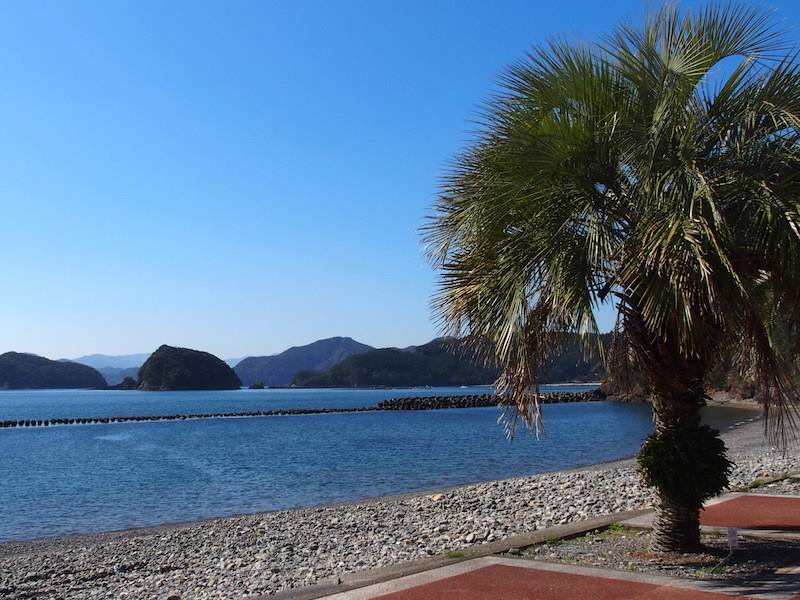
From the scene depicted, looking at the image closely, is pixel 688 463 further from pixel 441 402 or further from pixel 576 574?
pixel 441 402

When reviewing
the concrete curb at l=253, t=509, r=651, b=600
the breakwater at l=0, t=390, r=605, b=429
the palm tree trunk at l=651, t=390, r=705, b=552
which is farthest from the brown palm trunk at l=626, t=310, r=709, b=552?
the breakwater at l=0, t=390, r=605, b=429

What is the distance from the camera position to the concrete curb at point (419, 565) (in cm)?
809

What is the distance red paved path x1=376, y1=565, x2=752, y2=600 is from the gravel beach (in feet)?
8.68

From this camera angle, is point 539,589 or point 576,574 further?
point 576,574

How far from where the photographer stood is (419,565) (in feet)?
29.4

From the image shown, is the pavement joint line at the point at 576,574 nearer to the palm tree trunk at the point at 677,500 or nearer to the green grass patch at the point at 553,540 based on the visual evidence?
the palm tree trunk at the point at 677,500

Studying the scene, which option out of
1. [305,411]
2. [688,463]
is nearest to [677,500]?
[688,463]

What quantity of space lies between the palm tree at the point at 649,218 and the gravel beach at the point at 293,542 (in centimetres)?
433

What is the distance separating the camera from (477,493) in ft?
69.5

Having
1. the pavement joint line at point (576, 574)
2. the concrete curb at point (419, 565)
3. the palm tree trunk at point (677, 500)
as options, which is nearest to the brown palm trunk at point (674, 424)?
the palm tree trunk at point (677, 500)

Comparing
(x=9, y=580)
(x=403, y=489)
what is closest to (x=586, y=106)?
(x=9, y=580)

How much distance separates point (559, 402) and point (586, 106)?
119380mm

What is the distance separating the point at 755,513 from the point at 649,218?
6.04 m

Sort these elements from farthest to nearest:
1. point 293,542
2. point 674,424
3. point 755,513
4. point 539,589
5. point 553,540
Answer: point 293,542 < point 755,513 < point 553,540 < point 674,424 < point 539,589
